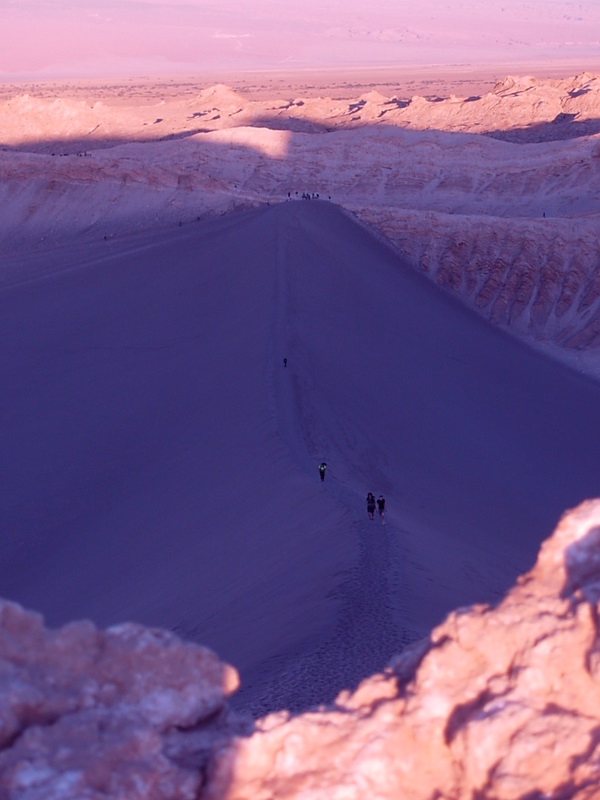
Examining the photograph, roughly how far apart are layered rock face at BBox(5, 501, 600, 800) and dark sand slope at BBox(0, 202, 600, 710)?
6.51ft

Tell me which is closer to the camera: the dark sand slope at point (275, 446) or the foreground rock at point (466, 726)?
the foreground rock at point (466, 726)

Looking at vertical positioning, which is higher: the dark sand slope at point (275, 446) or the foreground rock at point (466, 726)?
the dark sand slope at point (275, 446)

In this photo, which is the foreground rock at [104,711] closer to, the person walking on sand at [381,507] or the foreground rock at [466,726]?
the foreground rock at [466,726]

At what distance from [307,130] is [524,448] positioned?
36343 mm

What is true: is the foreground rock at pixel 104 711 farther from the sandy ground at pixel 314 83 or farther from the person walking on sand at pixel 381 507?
the sandy ground at pixel 314 83

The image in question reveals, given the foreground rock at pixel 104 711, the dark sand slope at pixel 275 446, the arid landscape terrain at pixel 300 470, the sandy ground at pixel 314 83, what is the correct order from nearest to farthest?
1. the foreground rock at pixel 104 711
2. the arid landscape terrain at pixel 300 470
3. the dark sand slope at pixel 275 446
4. the sandy ground at pixel 314 83

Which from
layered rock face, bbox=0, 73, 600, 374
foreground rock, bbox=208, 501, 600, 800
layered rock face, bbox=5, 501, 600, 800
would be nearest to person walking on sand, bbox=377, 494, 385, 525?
layered rock face, bbox=5, 501, 600, 800

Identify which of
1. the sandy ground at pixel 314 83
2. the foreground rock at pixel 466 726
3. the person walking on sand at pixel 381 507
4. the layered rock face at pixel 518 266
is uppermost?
the sandy ground at pixel 314 83

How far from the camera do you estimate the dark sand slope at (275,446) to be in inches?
309

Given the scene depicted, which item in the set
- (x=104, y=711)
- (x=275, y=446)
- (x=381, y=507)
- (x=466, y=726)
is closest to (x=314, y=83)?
(x=275, y=446)

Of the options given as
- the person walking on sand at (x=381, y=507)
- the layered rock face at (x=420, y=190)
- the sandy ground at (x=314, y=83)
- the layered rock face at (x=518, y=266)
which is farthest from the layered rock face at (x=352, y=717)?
the sandy ground at (x=314, y=83)

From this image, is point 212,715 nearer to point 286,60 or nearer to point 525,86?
point 525,86

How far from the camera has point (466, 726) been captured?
2.97 meters

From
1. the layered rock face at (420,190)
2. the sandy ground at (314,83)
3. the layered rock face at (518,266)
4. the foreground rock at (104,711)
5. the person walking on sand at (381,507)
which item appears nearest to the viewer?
the foreground rock at (104,711)
